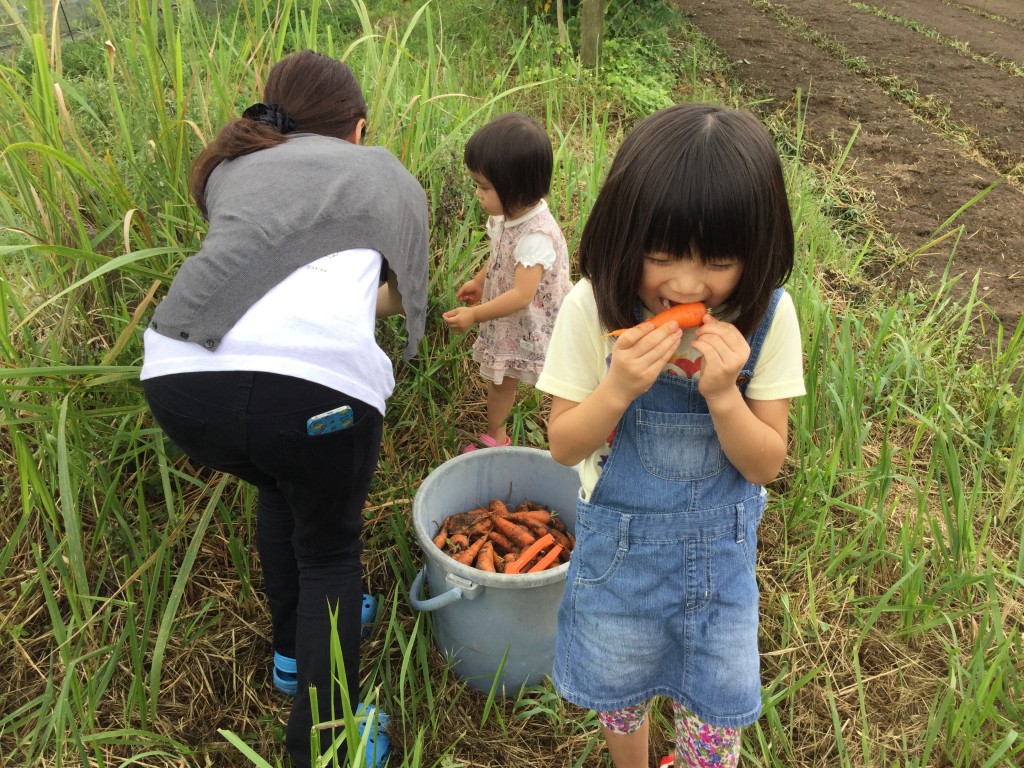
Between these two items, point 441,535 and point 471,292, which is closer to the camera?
point 441,535

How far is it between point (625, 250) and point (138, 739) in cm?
133

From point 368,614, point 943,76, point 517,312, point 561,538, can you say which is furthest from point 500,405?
point 943,76

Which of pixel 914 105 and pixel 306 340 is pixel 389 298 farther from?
pixel 914 105

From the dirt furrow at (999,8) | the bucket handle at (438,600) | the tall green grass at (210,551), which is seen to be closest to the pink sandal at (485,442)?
the tall green grass at (210,551)

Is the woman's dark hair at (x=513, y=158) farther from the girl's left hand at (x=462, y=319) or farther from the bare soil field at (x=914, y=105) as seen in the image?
the bare soil field at (x=914, y=105)

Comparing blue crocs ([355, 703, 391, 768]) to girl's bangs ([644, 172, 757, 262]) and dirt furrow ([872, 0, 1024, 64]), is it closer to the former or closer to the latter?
girl's bangs ([644, 172, 757, 262])

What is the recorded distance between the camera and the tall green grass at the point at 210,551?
5.10 ft

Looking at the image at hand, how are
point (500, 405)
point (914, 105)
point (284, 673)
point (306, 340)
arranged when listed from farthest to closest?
point (914, 105)
point (500, 405)
point (284, 673)
point (306, 340)

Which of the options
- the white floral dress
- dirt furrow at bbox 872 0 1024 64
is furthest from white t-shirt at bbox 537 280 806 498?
dirt furrow at bbox 872 0 1024 64

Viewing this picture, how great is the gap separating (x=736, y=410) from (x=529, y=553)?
83 cm

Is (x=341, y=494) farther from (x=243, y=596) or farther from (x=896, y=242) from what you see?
(x=896, y=242)

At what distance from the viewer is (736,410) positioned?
3.51 feet

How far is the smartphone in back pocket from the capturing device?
129 cm

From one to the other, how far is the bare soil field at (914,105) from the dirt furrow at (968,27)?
16 millimetres
